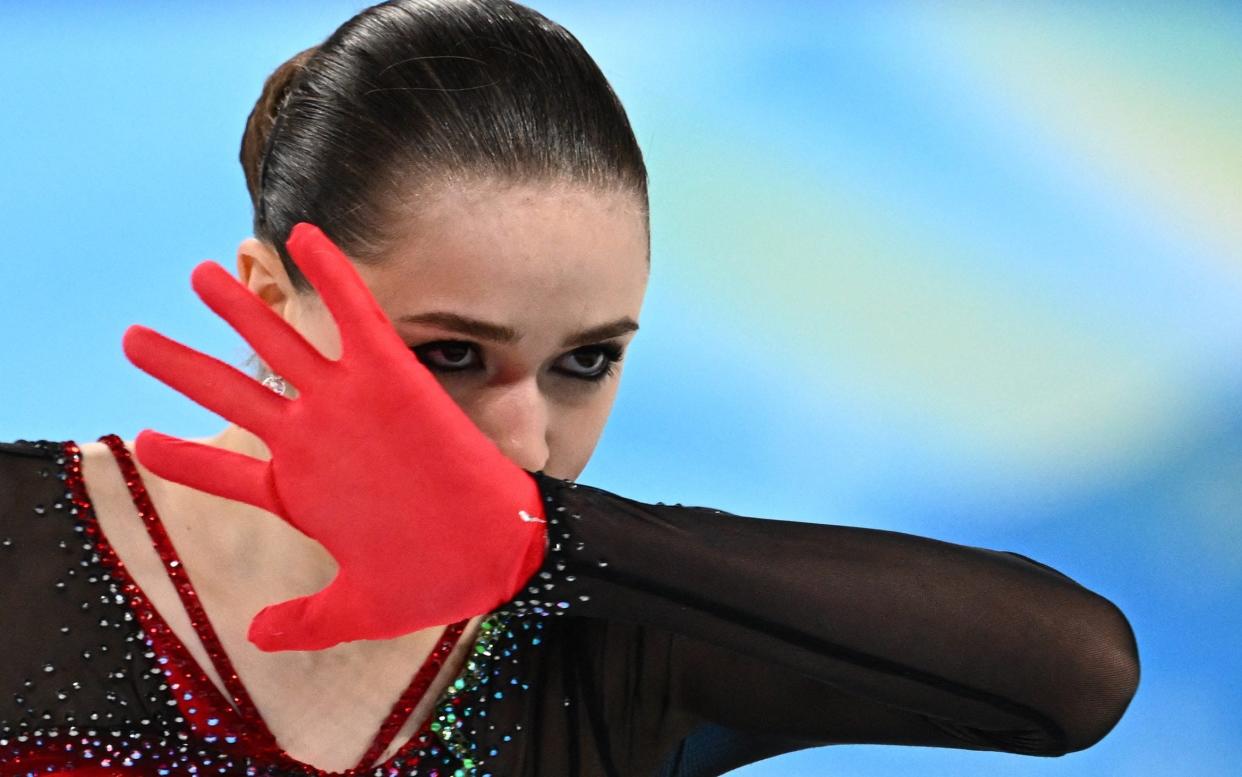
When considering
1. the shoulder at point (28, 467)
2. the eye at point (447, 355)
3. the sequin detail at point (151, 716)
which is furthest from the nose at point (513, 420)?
the shoulder at point (28, 467)

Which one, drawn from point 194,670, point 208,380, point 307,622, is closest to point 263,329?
point 208,380

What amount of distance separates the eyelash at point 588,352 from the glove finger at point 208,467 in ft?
0.63

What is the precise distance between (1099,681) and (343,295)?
1.99 feet

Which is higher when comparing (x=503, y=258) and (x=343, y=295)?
(x=503, y=258)

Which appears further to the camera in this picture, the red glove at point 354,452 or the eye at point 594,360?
the eye at point 594,360

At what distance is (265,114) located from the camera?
1328 mm

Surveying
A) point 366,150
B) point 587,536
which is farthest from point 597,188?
point 587,536

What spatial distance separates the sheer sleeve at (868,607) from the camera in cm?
103

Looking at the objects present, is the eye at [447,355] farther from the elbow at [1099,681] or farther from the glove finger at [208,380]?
the elbow at [1099,681]

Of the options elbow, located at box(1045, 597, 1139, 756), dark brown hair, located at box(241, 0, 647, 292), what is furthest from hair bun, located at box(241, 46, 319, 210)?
elbow, located at box(1045, 597, 1139, 756)

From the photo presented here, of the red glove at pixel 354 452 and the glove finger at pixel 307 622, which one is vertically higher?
the red glove at pixel 354 452

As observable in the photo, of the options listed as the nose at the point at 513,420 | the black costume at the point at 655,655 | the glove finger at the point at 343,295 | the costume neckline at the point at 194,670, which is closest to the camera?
the glove finger at the point at 343,295

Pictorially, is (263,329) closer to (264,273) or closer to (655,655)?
(264,273)

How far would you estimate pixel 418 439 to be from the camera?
0.95 meters
